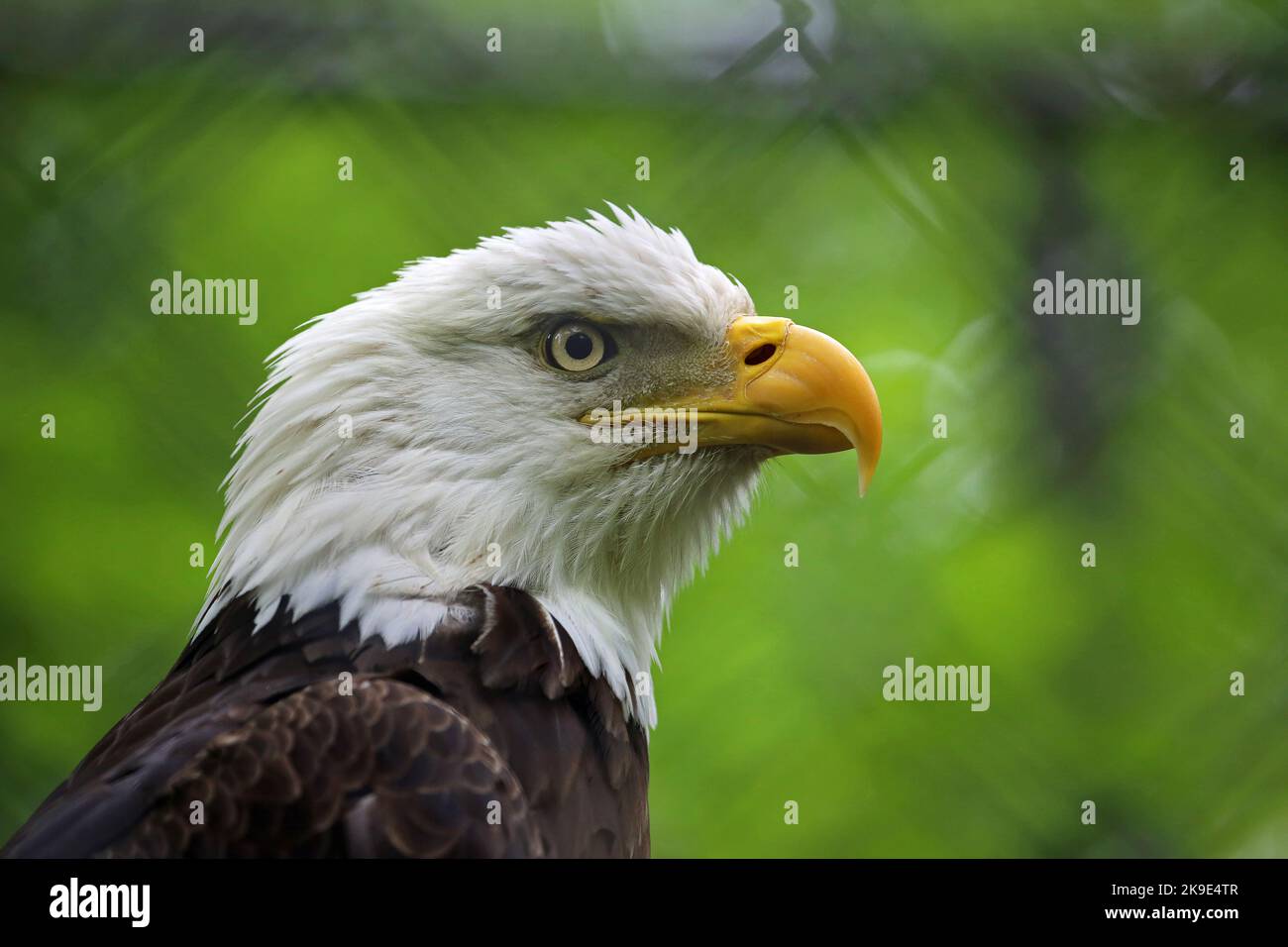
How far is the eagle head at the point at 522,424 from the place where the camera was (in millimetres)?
1279

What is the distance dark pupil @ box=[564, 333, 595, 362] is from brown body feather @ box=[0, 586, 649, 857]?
28 cm

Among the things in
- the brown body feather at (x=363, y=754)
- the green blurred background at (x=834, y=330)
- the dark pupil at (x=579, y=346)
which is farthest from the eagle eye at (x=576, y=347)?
the green blurred background at (x=834, y=330)

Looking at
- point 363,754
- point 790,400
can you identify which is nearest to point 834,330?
point 790,400

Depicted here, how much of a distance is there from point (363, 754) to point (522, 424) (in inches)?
16.6

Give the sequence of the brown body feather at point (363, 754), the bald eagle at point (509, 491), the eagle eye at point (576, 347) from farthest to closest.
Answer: the eagle eye at point (576, 347), the bald eagle at point (509, 491), the brown body feather at point (363, 754)

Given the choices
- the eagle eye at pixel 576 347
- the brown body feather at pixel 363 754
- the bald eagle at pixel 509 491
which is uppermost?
the eagle eye at pixel 576 347

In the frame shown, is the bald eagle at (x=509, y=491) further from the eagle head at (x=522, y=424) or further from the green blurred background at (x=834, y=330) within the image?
the green blurred background at (x=834, y=330)

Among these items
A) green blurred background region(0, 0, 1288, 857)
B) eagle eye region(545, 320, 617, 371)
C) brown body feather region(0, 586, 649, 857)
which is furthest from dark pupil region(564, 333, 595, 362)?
green blurred background region(0, 0, 1288, 857)

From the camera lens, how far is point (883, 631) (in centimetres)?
214

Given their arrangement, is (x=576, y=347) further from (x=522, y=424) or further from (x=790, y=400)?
(x=790, y=400)

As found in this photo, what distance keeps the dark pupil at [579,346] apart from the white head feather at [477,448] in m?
0.03
